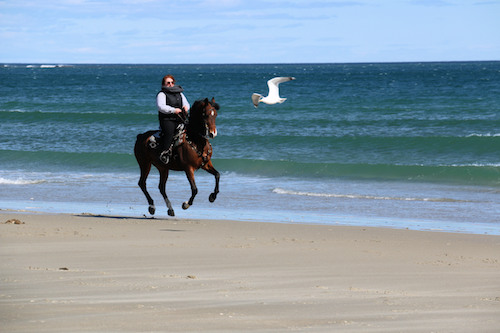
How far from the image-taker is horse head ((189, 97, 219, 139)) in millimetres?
11953

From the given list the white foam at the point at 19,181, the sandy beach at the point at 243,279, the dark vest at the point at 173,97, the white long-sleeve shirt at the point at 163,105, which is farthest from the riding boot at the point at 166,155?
the white foam at the point at 19,181

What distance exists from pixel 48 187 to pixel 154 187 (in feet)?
7.80

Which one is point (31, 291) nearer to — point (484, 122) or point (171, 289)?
point (171, 289)

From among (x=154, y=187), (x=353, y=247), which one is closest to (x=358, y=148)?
(x=154, y=187)

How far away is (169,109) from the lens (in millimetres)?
12344

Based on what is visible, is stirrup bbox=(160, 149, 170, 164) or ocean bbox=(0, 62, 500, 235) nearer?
stirrup bbox=(160, 149, 170, 164)

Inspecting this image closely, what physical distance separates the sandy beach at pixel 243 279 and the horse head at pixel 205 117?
1.41 meters

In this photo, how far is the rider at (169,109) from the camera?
12.4 meters

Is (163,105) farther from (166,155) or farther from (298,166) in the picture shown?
(298,166)

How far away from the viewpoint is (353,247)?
9891mm

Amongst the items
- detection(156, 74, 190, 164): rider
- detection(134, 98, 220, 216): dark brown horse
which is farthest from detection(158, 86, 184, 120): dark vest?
detection(134, 98, 220, 216): dark brown horse

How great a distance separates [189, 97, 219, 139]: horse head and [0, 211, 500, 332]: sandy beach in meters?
1.41

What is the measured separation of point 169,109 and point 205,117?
66cm

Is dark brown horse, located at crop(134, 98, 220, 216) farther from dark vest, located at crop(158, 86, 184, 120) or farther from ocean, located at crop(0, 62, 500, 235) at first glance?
ocean, located at crop(0, 62, 500, 235)
